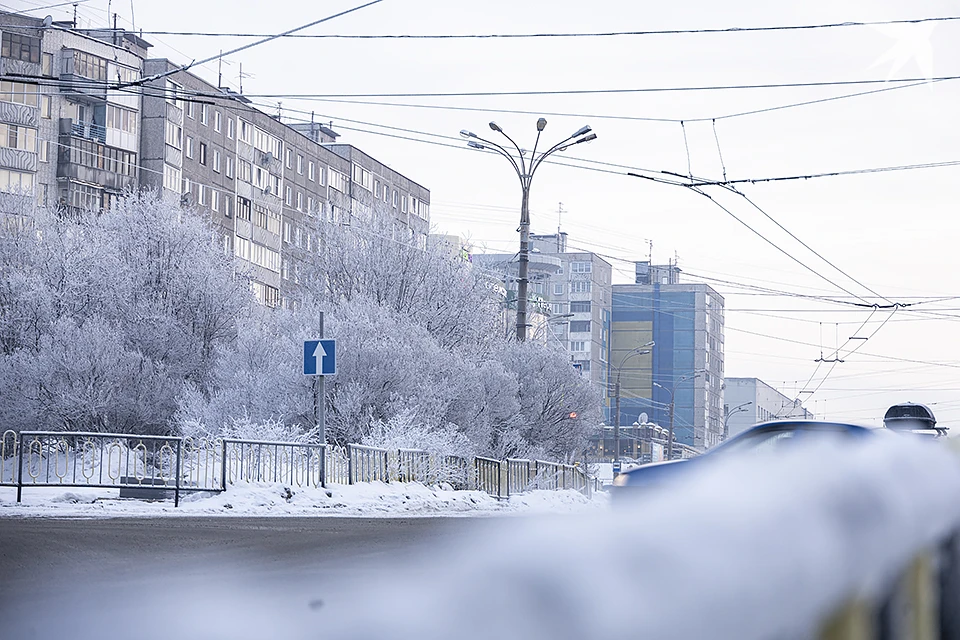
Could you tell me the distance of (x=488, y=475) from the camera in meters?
34.5

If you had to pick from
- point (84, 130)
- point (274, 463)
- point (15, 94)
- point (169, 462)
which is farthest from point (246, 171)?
point (169, 462)

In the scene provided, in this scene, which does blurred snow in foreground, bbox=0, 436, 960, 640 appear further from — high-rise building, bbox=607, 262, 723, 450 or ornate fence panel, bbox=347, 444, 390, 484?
high-rise building, bbox=607, 262, 723, 450

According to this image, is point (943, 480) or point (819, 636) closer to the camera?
point (819, 636)

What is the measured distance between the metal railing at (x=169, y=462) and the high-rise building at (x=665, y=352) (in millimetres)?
137441

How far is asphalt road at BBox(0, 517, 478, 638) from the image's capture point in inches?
46.3

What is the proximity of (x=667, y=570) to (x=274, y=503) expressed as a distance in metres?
21.8

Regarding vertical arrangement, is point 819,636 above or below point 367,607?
below

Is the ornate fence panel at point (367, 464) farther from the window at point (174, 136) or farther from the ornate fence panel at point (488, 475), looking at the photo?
the window at point (174, 136)

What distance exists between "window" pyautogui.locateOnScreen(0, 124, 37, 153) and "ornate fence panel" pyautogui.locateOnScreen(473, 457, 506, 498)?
35077 millimetres

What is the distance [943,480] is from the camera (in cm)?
321

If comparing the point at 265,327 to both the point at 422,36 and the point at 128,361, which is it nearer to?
the point at 128,361

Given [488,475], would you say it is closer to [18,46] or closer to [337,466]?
[337,466]

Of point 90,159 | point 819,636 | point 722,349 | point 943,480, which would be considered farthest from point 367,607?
point 722,349

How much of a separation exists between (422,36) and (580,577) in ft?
72.3
